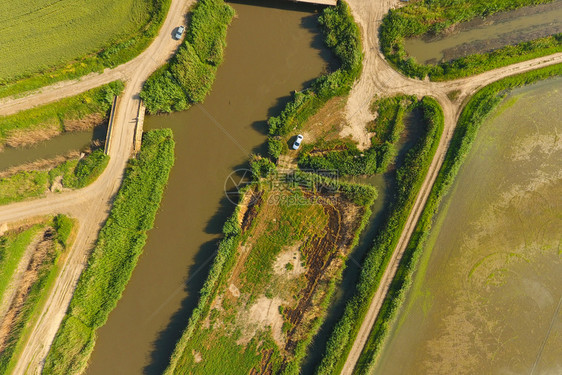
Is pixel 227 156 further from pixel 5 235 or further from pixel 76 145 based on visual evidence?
pixel 5 235

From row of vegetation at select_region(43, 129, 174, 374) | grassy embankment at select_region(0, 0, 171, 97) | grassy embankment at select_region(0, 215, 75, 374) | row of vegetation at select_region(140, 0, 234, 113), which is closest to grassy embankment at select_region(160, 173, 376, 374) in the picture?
row of vegetation at select_region(43, 129, 174, 374)

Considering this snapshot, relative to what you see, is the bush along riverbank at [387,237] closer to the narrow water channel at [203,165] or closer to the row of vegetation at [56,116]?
the narrow water channel at [203,165]

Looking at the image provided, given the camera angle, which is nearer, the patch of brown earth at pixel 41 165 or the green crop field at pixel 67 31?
the patch of brown earth at pixel 41 165

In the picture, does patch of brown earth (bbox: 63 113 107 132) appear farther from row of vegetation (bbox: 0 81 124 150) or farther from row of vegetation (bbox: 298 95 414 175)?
row of vegetation (bbox: 298 95 414 175)

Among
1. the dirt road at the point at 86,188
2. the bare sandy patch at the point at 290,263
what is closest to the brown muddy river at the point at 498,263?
the bare sandy patch at the point at 290,263

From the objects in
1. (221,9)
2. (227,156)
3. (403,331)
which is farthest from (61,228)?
(403,331)

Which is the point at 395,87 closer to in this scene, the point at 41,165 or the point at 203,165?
the point at 203,165
